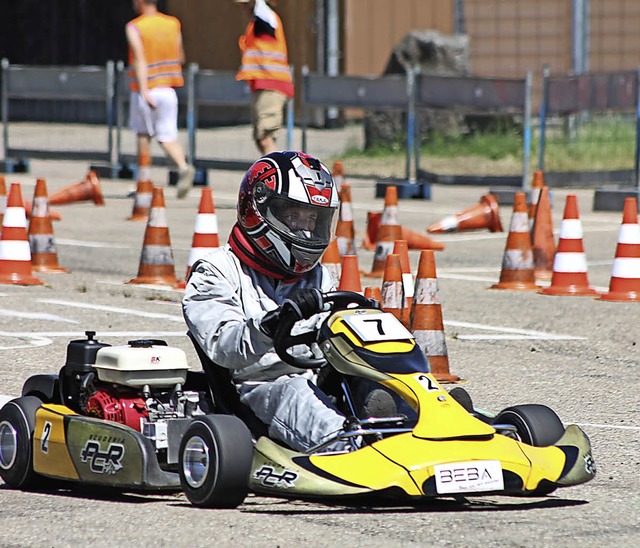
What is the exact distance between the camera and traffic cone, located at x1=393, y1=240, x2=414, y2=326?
8.30m

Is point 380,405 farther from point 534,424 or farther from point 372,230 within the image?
→ point 372,230

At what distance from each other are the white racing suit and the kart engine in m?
0.16

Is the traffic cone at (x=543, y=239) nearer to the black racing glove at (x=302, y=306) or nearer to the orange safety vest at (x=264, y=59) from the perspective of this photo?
the orange safety vest at (x=264, y=59)

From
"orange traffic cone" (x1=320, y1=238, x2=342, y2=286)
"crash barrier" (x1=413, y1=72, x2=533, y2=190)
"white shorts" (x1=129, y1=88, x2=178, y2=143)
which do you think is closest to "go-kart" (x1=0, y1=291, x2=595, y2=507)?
"orange traffic cone" (x1=320, y1=238, x2=342, y2=286)

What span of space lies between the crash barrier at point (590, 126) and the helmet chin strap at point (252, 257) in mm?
11798

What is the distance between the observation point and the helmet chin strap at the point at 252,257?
598cm

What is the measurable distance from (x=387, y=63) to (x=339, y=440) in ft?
67.3

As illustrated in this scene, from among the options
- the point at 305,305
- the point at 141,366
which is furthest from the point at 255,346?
the point at 141,366

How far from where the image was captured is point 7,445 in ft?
19.5

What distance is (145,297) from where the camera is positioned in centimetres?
1059

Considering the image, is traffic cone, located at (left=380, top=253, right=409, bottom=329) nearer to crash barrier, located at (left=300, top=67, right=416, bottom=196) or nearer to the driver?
the driver

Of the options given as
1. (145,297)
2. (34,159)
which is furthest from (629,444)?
(34,159)

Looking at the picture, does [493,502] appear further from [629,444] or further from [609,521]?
[629,444]

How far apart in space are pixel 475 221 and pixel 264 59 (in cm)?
292
